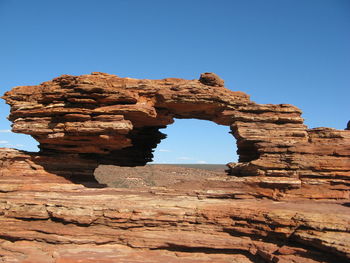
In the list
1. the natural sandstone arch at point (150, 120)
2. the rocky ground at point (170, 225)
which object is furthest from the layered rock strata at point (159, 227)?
the natural sandstone arch at point (150, 120)

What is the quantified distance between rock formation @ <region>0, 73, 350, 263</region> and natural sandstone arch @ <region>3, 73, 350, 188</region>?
7cm

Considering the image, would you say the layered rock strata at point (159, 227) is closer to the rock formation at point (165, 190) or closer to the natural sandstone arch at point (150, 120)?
the rock formation at point (165, 190)

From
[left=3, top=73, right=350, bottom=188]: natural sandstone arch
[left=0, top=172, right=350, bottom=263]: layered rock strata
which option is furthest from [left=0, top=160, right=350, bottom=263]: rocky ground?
[left=3, top=73, right=350, bottom=188]: natural sandstone arch

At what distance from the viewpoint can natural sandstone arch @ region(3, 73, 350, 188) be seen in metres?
16.5

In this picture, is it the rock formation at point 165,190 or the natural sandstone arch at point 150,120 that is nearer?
the rock formation at point 165,190

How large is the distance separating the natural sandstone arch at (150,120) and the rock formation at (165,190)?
2.6 inches

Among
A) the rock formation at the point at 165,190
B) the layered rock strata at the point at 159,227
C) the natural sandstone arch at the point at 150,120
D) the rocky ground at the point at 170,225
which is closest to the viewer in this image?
the rocky ground at the point at 170,225

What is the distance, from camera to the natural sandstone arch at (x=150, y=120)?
1655 centimetres

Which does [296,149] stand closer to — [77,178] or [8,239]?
[77,178]

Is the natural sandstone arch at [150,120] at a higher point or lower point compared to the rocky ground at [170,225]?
higher

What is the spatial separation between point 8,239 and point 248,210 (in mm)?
12546

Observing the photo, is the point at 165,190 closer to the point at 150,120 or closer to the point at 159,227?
the point at 159,227

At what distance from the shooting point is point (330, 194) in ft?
51.8

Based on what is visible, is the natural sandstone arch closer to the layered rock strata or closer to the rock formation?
the rock formation
